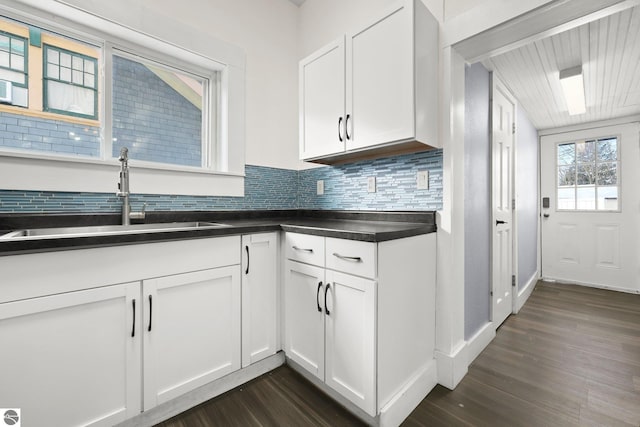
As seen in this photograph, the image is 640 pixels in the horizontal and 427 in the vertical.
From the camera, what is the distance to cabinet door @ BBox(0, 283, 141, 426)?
97 centimetres

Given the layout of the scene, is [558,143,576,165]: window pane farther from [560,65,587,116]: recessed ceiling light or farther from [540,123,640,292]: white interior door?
[560,65,587,116]: recessed ceiling light

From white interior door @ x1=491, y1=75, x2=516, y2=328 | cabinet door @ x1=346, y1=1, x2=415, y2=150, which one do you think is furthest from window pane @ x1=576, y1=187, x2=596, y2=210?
cabinet door @ x1=346, y1=1, x2=415, y2=150

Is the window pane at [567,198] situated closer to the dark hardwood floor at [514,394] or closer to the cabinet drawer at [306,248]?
the dark hardwood floor at [514,394]

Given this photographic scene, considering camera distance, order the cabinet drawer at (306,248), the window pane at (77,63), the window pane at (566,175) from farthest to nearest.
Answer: the window pane at (566,175)
the window pane at (77,63)
the cabinet drawer at (306,248)

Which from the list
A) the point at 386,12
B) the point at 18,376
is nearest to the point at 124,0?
the point at 386,12

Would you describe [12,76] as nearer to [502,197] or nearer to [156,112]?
[156,112]

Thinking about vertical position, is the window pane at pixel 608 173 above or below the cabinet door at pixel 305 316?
above

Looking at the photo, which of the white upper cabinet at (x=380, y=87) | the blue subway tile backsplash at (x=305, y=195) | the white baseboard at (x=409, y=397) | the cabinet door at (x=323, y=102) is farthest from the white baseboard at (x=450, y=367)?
the cabinet door at (x=323, y=102)

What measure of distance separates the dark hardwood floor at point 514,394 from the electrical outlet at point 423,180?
114cm

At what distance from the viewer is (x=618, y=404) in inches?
57.1

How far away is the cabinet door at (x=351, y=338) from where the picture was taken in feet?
4.04

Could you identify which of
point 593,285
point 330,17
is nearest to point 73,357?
point 330,17

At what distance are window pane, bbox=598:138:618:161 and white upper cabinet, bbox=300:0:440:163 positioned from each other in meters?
3.54

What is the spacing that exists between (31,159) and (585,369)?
3.35 m
